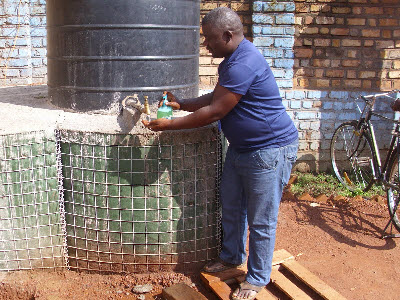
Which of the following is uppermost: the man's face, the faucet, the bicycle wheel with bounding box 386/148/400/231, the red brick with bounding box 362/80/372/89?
the man's face

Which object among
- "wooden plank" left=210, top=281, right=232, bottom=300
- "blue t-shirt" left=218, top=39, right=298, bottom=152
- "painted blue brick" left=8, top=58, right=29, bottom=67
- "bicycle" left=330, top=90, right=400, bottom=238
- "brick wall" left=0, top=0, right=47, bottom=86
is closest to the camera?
"blue t-shirt" left=218, top=39, right=298, bottom=152

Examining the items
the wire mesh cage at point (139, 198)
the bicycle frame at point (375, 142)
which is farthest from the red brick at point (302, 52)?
the wire mesh cage at point (139, 198)

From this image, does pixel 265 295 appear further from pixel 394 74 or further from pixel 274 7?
pixel 394 74

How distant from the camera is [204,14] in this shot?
217 inches

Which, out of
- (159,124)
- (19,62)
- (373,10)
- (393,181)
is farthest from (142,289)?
(373,10)

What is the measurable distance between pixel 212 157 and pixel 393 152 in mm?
2279

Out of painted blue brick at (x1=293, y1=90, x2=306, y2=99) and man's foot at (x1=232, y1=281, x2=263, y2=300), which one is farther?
painted blue brick at (x1=293, y1=90, x2=306, y2=99)

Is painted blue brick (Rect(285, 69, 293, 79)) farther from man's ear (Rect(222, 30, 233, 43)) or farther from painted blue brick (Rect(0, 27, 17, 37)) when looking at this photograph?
painted blue brick (Rect(0, 27, 17, 37))

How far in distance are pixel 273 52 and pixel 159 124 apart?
3.17 meters

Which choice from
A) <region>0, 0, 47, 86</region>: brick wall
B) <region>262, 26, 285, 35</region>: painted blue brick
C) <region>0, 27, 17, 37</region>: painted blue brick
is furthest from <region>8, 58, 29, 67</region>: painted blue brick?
<region>262, 26, 285, 35</region>: painted blue brick

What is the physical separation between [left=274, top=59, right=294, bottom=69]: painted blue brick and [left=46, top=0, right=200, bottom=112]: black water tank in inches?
95.0

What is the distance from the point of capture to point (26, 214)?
315 centimetres

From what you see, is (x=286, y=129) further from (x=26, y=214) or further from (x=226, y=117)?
(x=26, y=214)

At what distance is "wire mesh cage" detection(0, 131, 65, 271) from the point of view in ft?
10.0
